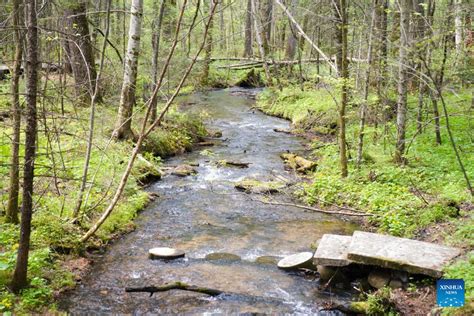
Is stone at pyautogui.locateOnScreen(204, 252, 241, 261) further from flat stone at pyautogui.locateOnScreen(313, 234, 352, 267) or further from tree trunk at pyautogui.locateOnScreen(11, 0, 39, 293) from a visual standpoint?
tree trunk at pyautogui.locateOnScreen(11, 0, 39, 293)

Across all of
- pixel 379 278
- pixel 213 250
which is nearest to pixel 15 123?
pixel 213 250

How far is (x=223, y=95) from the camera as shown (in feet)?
85.0

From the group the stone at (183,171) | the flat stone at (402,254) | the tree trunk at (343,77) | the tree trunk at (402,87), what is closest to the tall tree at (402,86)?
the tree trunk at (402,87)

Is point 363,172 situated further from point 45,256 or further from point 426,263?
point 45,256

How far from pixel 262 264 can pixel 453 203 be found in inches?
146

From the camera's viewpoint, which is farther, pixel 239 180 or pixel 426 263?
pixel 239 180

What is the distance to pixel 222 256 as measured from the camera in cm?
734

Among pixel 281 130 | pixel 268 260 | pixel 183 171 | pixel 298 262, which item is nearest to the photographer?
pixel 298 262

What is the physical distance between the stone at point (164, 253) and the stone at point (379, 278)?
3031 millimetres

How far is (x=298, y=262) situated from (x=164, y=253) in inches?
86.1

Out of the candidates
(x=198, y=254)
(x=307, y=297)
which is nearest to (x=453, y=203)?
(x=307, y=297)

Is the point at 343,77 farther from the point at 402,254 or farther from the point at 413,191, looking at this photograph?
the point at 402,254

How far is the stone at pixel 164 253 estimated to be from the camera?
7195 mm

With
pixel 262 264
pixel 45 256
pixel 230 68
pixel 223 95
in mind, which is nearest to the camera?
pixel 45 256
